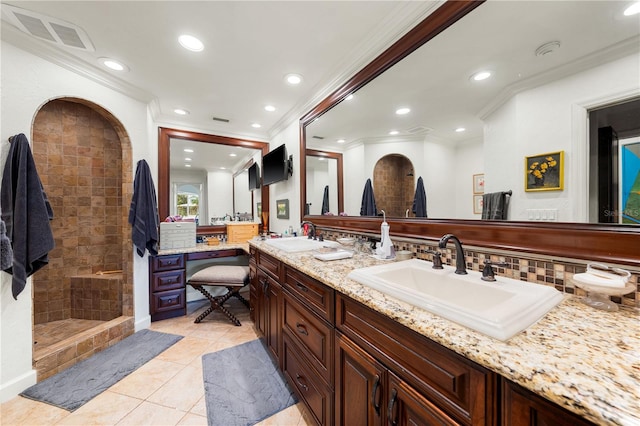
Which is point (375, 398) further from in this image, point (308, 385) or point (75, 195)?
point (75, 195)

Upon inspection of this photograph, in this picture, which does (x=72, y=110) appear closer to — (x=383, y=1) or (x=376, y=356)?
(x=383, y=1)

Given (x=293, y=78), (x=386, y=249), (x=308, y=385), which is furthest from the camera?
(x=293, y=78)

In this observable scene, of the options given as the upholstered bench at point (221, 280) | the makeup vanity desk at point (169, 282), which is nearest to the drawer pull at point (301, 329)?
the upholstered bench at point (221, 280)

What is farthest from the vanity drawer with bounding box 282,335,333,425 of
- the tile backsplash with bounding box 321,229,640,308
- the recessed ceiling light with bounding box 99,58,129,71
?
the recessed ceiling light with bounding box 99,58,129,71

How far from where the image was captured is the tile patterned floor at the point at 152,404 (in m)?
1.44

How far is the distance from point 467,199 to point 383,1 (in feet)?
4.17

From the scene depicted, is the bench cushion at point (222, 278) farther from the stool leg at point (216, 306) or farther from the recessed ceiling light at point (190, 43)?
the recessed ceiling light at point (190, 43)

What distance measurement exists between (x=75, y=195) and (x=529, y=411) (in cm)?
390

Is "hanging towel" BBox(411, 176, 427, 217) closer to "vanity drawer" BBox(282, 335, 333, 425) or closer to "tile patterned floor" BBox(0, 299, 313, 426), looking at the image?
"vanity drawer" BBox(282, 335, 333, 425)

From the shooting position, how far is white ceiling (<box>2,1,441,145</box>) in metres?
1.47

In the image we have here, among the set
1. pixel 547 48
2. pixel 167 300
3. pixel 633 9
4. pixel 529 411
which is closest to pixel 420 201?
pixel 547 48

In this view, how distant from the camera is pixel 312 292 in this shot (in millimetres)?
1265

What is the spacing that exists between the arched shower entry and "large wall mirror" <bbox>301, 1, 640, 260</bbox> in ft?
9.28

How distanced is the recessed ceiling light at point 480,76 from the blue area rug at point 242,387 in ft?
7.26
